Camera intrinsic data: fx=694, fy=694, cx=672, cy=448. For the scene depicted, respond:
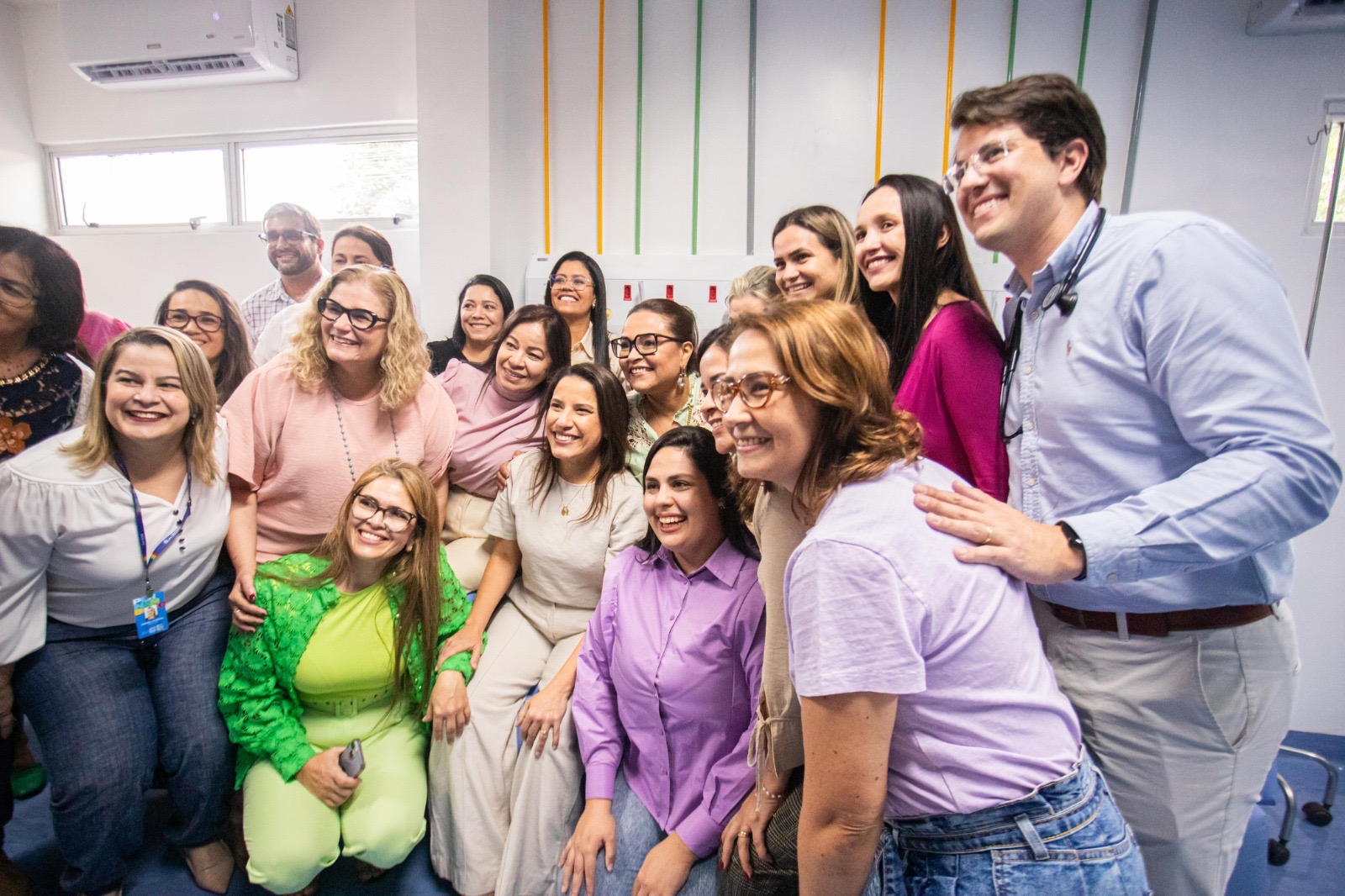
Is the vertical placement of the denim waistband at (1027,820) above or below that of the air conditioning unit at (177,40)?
below

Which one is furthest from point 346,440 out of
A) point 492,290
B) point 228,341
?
point 492,290

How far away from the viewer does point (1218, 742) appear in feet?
3.60

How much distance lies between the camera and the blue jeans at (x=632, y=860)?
1.52 metres

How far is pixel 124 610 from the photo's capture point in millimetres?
1690

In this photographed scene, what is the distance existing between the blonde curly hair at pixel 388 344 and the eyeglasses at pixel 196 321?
20 cm

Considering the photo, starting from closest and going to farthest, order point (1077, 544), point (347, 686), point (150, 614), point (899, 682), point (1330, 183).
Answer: point (899, 682), point (1077, 544), point (150, 614), point (347, 686), point (1330, 183)

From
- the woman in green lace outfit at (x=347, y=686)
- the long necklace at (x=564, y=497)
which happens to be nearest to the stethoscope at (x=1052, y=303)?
the long necklace at (x=564, y=497)

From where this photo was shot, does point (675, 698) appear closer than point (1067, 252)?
No

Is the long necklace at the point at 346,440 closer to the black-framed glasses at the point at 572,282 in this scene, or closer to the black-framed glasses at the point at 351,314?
the black-framed glasses at the point at 351,314

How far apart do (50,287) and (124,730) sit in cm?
109

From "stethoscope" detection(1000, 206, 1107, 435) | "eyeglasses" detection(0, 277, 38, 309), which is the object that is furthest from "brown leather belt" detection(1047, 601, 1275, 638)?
"eyeglasses" detection(0, 277, 38, 309)

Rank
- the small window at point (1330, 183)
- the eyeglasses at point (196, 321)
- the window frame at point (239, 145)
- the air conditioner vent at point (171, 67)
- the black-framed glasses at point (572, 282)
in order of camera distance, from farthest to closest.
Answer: the window frame at point (239, 145) < the air conditioner vent at point (171, 67) < the black-framed glasses at point (572, 282) < the small window at point (1330, 183) < the eyeglasses at point (196, 321)

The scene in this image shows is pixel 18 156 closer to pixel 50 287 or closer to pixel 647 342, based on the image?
pixel 50 287

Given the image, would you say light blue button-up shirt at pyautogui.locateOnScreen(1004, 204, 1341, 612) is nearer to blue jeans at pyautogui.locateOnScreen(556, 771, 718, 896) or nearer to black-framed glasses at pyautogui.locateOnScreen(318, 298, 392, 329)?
blue jeans at pyautogui.locateOnScreen(556, 771, 718, 896)
